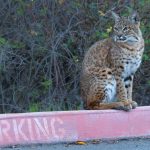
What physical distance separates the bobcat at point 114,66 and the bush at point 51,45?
141 centimetres

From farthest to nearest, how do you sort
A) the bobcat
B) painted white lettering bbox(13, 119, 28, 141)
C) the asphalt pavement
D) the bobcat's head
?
the bobcat's head
the bobcat
painted white lettering bbox(13, 119, 28, 141)
the asphalt pavement

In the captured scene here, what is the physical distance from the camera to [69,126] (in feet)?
24.6

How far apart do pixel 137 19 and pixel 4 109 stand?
106 inches

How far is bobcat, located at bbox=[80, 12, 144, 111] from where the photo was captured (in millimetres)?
8453

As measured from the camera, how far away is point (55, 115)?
24.8ft

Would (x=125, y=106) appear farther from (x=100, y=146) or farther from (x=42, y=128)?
(x=42, y=128)

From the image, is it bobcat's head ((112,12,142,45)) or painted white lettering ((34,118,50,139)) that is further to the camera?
bobcat's head ((112,12,142,45))

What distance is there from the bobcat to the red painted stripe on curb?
57cm

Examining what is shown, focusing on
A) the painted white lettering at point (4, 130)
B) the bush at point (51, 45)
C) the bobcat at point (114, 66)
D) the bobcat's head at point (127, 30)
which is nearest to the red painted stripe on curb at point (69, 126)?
the painted white lettering at point (4, 130)

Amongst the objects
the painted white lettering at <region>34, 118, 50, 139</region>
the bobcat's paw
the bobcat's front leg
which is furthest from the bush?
the painted white lettering at <region>34, 118, 50, 139</region>

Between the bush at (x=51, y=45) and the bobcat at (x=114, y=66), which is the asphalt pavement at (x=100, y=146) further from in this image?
the bush at (x=51, y=45)

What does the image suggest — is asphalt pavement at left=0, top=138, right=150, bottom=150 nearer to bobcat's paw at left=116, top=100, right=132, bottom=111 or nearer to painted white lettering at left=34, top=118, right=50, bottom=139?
painted white lettering at left=34, top=118, right=50, bottom=139

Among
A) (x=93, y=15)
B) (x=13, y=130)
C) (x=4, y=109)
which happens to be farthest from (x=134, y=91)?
(x=13, y=130)

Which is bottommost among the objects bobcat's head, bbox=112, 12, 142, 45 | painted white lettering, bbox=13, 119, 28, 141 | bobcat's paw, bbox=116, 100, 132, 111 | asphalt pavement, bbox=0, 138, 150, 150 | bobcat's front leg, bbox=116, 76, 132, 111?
asphalt pavement, bbox=0, 138, 150, 150
